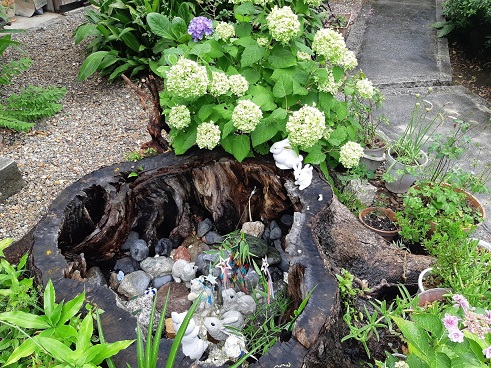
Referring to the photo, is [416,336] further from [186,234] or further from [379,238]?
[186,234]

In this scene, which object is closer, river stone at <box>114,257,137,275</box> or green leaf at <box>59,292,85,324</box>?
green leaf at <box>59,292,85,324</box>

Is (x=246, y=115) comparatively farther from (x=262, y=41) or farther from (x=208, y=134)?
(x=262, y=41)

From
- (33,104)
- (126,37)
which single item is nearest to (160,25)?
(126,37)

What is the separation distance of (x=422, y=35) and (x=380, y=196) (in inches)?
156

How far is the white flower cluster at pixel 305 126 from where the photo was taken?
212cm

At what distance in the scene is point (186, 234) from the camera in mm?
2711

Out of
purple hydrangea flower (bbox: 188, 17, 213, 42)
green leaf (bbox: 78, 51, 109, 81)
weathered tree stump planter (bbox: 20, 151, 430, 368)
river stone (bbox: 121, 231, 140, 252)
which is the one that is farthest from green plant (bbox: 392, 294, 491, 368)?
green leaf (bbox: 78, 51, 109, 81)

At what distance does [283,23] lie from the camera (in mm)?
2121

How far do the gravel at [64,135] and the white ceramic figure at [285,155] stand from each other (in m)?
1.74

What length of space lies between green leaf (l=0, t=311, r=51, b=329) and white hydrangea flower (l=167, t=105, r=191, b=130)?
1111 millimetres

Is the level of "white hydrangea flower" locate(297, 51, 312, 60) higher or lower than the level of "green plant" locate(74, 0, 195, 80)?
higher

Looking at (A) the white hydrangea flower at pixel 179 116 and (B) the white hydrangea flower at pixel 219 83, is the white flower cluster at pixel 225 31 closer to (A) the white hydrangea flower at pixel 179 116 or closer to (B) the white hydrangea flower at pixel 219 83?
(B) the white hydrangea flower at pixel 219 83

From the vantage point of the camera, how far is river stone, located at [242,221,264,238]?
2.55 metres

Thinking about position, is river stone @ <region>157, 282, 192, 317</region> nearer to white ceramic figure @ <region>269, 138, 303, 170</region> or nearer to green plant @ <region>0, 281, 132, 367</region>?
green plant @ <region>0, 281, 132, 367</region>
